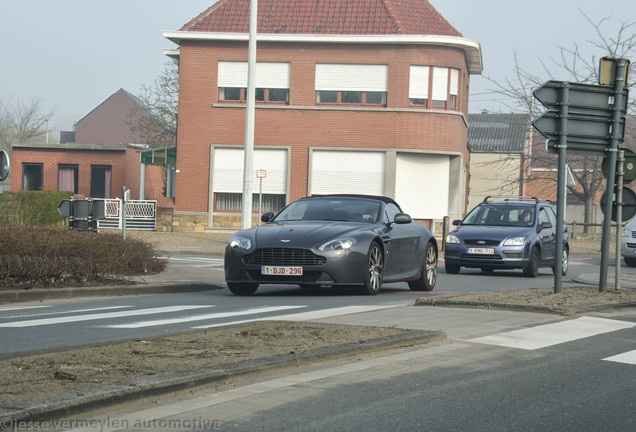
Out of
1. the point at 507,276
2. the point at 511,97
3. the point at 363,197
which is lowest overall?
the point at 507,276

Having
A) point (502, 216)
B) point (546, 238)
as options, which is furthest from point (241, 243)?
point (546, 238)

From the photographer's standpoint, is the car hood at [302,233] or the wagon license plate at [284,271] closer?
the wagon license plate at [284,271]

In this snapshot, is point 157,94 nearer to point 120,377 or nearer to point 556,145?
point 556,145

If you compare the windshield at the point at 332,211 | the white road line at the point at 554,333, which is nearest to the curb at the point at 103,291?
the windshield at the point at 332,211

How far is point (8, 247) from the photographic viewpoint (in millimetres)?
12953

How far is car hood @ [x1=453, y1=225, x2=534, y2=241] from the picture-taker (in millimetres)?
19844

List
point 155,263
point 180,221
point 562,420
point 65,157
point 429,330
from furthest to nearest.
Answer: point 65,157
point 180,221
point 155,263
point 429,330
point 562,420

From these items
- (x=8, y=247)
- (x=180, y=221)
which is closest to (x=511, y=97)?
(x=180, y=221)

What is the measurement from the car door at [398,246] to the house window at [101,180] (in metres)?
37.1

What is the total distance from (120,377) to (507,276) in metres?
15.6

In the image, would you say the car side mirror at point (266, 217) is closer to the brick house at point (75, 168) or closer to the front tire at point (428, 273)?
the front tire at point (428, 273)

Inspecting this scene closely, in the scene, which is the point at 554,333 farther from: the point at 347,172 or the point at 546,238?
the point at 347,172

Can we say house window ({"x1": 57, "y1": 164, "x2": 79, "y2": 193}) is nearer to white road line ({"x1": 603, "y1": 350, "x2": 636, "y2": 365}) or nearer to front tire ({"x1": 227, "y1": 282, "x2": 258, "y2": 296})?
front tire ({"x1": 227, "y1": 282, "x2": 258, "y2": 296})

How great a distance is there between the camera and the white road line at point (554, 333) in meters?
8.31
